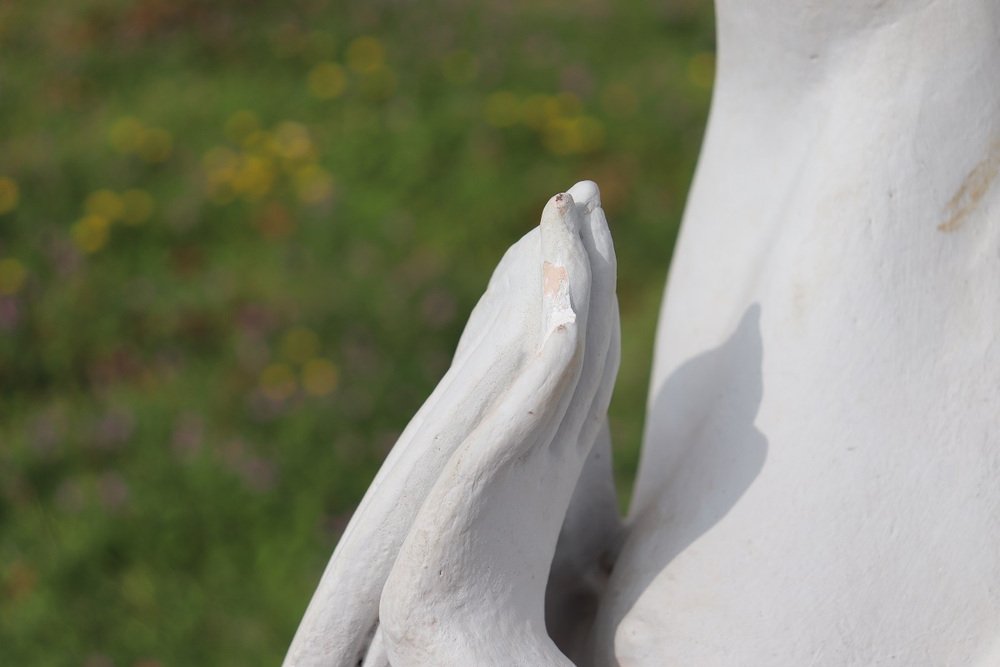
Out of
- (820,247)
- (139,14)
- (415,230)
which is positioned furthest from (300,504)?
(139,14)

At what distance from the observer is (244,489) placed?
263 centimetres

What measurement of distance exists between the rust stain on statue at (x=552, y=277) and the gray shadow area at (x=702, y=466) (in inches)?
9.2

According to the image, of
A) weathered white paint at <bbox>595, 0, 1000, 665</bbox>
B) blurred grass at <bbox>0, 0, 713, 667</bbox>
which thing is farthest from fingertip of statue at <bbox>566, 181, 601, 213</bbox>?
blurred grass at <bbox>0, 0, 713, 667</bbox>

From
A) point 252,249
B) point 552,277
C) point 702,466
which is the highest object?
point 552,277

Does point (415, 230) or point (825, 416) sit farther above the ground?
point (825, 416)

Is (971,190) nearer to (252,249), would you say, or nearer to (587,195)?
(587,195)

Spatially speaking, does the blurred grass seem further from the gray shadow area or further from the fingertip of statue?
the fingertip of statue

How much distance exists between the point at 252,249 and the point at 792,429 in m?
2.45

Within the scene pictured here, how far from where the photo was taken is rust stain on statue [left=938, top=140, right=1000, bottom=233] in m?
1.01

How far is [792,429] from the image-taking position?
40.0 inches

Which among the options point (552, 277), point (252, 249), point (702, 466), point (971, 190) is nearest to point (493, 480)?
point (552, 277)

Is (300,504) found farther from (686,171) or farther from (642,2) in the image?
(642,2)

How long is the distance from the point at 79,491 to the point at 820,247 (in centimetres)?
200

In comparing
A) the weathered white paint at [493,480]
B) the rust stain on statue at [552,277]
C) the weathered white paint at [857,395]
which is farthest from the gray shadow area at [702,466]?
the rust stain on statue at [552,277]
